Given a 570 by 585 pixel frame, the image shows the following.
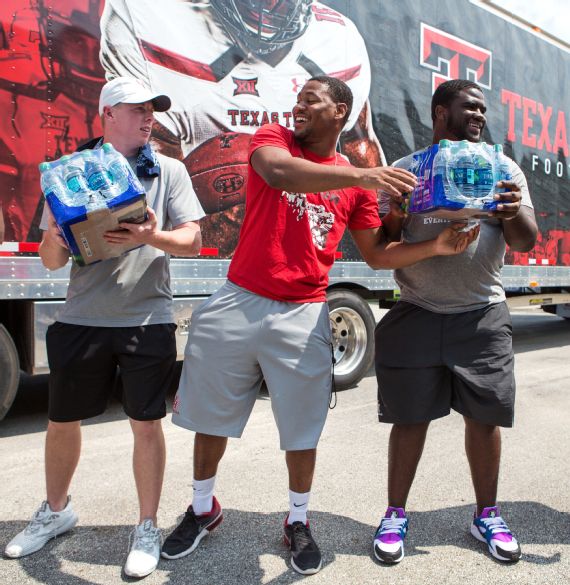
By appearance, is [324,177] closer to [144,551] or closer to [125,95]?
[125,95]

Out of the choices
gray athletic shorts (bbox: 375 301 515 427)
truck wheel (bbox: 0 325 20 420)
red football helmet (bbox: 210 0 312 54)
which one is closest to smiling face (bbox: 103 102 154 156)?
gray athletic shorts (bbox: 375 301 515 427)

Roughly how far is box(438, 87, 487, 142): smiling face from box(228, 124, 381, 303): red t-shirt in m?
0.50

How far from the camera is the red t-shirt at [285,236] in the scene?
2.35 meters

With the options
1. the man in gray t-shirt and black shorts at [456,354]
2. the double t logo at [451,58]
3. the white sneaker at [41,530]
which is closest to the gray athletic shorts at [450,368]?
the man in gray t-shirt and black shorts at [456,354]

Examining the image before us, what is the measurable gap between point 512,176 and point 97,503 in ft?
7.91

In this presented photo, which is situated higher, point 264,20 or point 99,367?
point 264,20

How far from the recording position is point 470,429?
2.58 metres

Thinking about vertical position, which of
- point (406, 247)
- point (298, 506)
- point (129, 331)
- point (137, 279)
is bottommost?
point (298, 506)

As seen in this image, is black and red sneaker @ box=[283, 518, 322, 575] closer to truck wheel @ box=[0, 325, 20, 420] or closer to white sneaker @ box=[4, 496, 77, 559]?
white sneaker @ box=[4, 496, 77, 559]

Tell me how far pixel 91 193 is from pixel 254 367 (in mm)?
896

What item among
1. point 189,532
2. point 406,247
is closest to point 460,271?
point 406,247

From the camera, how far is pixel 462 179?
84.5 inches

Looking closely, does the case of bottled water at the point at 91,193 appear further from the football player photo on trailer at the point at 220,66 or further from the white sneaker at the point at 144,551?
the football player photo on trailer at the point at 220,66

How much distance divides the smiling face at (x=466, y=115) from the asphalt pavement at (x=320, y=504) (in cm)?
170
